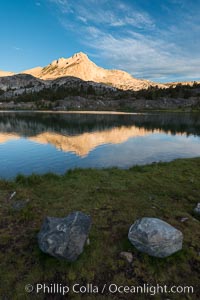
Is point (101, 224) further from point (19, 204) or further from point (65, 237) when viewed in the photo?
point (19, 204)

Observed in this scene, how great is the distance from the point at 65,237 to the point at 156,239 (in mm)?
4137

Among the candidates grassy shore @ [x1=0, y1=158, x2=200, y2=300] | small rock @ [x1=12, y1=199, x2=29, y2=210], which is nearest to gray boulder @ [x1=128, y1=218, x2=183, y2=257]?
grassy shore @ [x1=0, y1=158, x2=200, y2=300]

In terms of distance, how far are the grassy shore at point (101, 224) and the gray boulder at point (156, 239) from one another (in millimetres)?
381

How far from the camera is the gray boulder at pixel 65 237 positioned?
9859 millimetres

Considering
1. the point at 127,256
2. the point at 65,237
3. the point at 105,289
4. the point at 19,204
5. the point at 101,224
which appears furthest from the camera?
the point at 19,204

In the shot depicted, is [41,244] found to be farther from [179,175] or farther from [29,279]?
[179,175]

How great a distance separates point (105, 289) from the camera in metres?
9.15

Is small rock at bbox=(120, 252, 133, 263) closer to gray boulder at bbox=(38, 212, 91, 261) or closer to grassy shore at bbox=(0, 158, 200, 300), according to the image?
grassy shore at bbox=(0, 158, 200, 300)

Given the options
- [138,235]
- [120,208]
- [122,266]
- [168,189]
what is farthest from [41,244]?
[168,189]

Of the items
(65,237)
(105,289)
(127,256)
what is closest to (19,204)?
(65,237)

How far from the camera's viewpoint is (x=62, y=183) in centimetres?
2081

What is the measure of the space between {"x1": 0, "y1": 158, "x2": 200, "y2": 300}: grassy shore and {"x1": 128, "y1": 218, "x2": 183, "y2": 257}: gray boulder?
38 cm

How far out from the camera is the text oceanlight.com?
905 cm

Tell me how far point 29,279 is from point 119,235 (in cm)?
496
